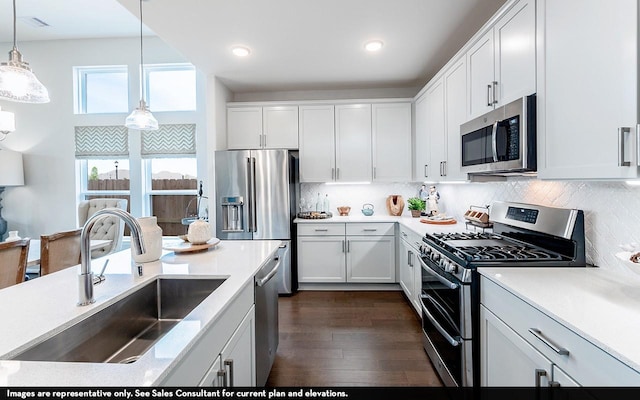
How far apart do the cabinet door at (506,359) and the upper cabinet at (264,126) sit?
301cm

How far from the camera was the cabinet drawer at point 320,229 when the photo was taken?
359cm

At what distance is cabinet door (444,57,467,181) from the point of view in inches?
93.4

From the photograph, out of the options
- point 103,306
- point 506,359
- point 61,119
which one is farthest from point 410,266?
point 61,119

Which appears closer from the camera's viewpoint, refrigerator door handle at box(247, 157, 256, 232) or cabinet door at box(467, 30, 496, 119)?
cabinet door at box(467, 30, 496, 119)

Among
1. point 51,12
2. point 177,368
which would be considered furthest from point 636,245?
point 51,12

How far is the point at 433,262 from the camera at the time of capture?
6.64 ft

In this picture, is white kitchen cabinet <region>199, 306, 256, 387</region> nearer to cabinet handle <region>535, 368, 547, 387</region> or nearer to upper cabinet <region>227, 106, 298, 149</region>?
cabinet handle <region>535, 368, 547, 387</region>

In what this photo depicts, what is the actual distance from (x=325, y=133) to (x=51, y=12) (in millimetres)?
3901

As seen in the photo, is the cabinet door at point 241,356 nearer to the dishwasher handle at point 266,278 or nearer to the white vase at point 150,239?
the dishwasher handle at point 266,278

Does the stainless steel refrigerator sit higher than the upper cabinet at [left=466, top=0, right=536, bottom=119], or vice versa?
the upper cabinet at [left=466, top=0, right=536, bottom=119]

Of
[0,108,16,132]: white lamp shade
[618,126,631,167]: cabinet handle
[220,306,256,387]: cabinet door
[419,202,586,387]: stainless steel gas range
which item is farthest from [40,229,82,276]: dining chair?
[618,126,631,167]: cabinet handle

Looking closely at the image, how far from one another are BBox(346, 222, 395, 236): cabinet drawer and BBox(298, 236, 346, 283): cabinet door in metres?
0.17

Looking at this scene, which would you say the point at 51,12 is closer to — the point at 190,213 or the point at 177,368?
the point at 190,213

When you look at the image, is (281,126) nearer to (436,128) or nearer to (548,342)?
(436,128)
